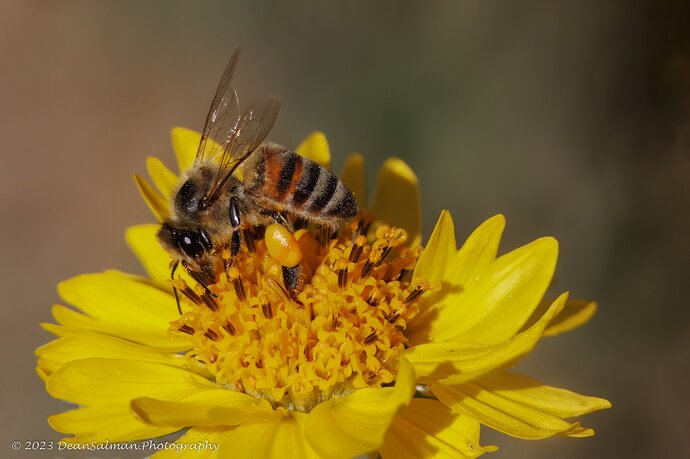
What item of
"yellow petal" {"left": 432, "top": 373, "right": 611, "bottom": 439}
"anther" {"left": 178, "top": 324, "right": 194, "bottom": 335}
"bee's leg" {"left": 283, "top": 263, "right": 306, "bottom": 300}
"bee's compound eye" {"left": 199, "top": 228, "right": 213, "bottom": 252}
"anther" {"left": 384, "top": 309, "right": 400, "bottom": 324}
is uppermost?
"bee's compound eye" {"left": 199, "top": 228, "right": 213, "bottom": 252}

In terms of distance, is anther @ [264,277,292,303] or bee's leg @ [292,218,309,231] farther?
bee's leg @ [292,218,309,231]

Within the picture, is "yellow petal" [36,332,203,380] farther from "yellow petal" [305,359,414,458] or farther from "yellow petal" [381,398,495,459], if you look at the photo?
"yellow petal" [381,398,495,459]

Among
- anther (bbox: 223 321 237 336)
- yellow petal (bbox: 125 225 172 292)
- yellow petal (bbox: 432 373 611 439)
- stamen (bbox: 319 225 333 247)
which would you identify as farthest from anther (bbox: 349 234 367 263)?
yellow petal (bbox: 125 225 172 292)

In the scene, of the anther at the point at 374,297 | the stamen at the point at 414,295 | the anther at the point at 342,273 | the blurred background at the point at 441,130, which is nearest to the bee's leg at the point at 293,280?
the anther at the point at 342,273

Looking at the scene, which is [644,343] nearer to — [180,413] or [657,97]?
[657,97]

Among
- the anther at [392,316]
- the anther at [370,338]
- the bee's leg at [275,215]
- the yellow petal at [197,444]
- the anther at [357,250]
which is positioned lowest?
the yellow petal at [197,444]

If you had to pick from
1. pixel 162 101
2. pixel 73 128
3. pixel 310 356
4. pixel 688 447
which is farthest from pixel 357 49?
pixel 310 356

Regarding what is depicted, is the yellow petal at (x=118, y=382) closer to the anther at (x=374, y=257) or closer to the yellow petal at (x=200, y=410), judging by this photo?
the yellow petal at (x=200, y=410)
